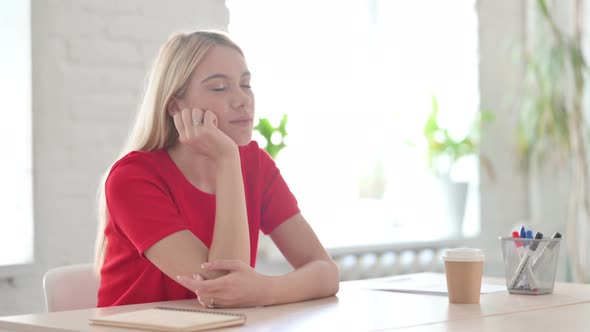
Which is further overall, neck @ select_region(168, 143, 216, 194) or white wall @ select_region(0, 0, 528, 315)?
white wall @ select_region(0, 0, 528, 315)

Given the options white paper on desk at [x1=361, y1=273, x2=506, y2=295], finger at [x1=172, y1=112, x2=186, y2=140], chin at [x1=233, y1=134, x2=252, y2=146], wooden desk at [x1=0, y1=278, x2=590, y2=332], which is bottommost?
white paper on desk at [x1=361, y1=273, x2=506, y2=295]

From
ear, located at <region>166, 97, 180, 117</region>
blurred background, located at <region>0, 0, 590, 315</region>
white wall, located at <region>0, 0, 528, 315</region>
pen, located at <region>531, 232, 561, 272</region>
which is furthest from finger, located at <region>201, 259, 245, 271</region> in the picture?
blurred background, located at <region>0, 0, 590, 315</region>

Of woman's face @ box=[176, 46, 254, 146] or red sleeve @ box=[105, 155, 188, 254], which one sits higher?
woman's face @ box=[176, 46, 254, 146]

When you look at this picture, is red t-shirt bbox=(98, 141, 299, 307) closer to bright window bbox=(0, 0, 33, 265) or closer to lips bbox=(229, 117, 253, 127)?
lips bbox=(229, 117, 253, 127)

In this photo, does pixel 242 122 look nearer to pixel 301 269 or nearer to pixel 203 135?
pixel 203 135

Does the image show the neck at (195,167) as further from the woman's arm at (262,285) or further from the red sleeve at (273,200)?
the woman's arm at (262,285)

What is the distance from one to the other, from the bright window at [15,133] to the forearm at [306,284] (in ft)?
4.03

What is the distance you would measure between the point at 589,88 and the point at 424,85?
2.96 ft

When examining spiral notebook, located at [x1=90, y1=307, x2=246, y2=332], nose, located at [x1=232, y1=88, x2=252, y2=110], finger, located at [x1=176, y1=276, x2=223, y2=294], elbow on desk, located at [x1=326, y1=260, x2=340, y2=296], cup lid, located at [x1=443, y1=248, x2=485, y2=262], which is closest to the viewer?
spiral notebook, located at [x1=90, y1=307, x2=246, y2=332]

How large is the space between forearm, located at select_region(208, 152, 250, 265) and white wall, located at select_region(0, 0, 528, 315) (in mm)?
1094

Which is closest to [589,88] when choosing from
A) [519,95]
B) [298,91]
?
[519,95]

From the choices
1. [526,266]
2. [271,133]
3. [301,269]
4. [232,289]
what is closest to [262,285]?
[232,289]

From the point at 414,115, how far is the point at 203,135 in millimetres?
2433

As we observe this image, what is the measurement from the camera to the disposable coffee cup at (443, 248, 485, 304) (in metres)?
1.65
